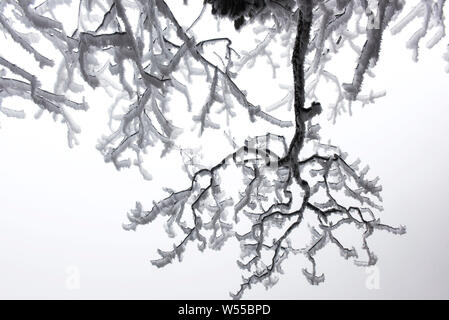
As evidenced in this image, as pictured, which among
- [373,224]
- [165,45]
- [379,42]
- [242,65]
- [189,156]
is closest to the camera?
[379,42]

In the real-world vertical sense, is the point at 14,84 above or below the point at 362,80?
above

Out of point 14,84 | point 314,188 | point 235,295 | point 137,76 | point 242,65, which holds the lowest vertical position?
point 235,295

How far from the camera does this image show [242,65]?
10.4 feet

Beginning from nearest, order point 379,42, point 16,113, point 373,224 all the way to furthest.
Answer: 1. point 379,42
2. point 16,113
3. point 373,224

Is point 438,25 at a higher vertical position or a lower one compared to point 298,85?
higher

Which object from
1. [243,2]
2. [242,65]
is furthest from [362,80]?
[242,65]

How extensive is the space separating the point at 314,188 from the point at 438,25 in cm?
127

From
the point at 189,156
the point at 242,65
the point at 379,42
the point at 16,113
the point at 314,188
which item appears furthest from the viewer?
the point at 242,65

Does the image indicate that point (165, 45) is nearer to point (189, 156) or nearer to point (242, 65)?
point (189, 156)

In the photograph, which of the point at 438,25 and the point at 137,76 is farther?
the point at 137,76

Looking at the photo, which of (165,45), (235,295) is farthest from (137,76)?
(235,295)

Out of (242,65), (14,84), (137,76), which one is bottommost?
(14,84)

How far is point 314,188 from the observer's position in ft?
8.76

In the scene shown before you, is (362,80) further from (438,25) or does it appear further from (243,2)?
(438,25)
